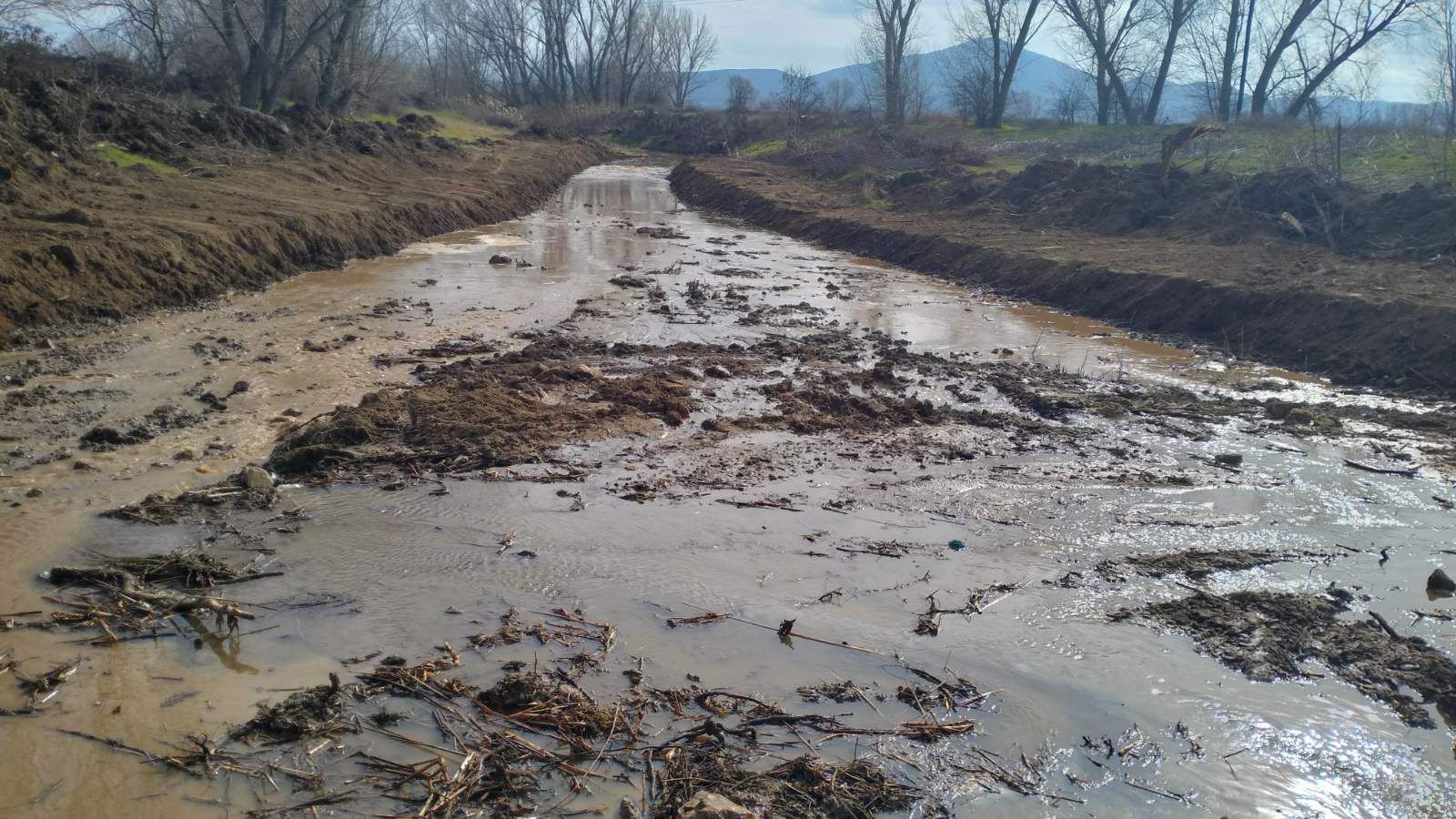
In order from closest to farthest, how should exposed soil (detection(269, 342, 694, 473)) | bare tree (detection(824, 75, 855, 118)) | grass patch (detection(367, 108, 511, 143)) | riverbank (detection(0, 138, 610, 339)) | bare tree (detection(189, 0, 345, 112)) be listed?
1. exposed soil (detection(269, 342, 694, 473))
2. riverbank (detection(0, 138, 610, 339))
3. bare tree (detection(189, 0, 345, 112))
4. grass patch (detection(367, 108, 511, 143))
5. bare tree (detection(824, 75, 855, 118))

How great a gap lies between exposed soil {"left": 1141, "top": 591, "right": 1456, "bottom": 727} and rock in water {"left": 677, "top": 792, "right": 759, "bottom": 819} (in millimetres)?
3041

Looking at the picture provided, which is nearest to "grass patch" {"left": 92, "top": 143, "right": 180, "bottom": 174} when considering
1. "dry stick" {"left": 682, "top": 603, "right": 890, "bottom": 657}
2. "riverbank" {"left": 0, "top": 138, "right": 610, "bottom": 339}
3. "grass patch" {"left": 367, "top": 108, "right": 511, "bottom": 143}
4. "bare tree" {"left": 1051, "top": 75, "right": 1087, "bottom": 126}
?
"riverbank" {"left": 0, "top": 138, "right": 610, "bottom": 339}

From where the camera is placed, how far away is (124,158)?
15820 mm

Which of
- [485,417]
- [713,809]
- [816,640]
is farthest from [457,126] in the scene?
[713,809]

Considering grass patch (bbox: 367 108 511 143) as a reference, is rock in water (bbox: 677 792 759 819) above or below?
below

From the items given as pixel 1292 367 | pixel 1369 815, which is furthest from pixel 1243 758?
pixel 1292 367

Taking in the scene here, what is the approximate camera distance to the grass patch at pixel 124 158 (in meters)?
15.5

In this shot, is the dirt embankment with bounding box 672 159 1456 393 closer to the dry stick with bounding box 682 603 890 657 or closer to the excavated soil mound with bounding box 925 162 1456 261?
the excavated soil mound with bounding box 925 162 1456 261

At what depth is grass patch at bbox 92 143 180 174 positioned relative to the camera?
50.8 feet

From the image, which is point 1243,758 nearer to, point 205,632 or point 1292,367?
point 205,632

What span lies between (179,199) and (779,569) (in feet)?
43.1

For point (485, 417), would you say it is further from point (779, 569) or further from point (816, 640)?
point (816, 640)

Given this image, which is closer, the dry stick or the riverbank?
the dry stick

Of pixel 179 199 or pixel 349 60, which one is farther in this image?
pixel 349 60
